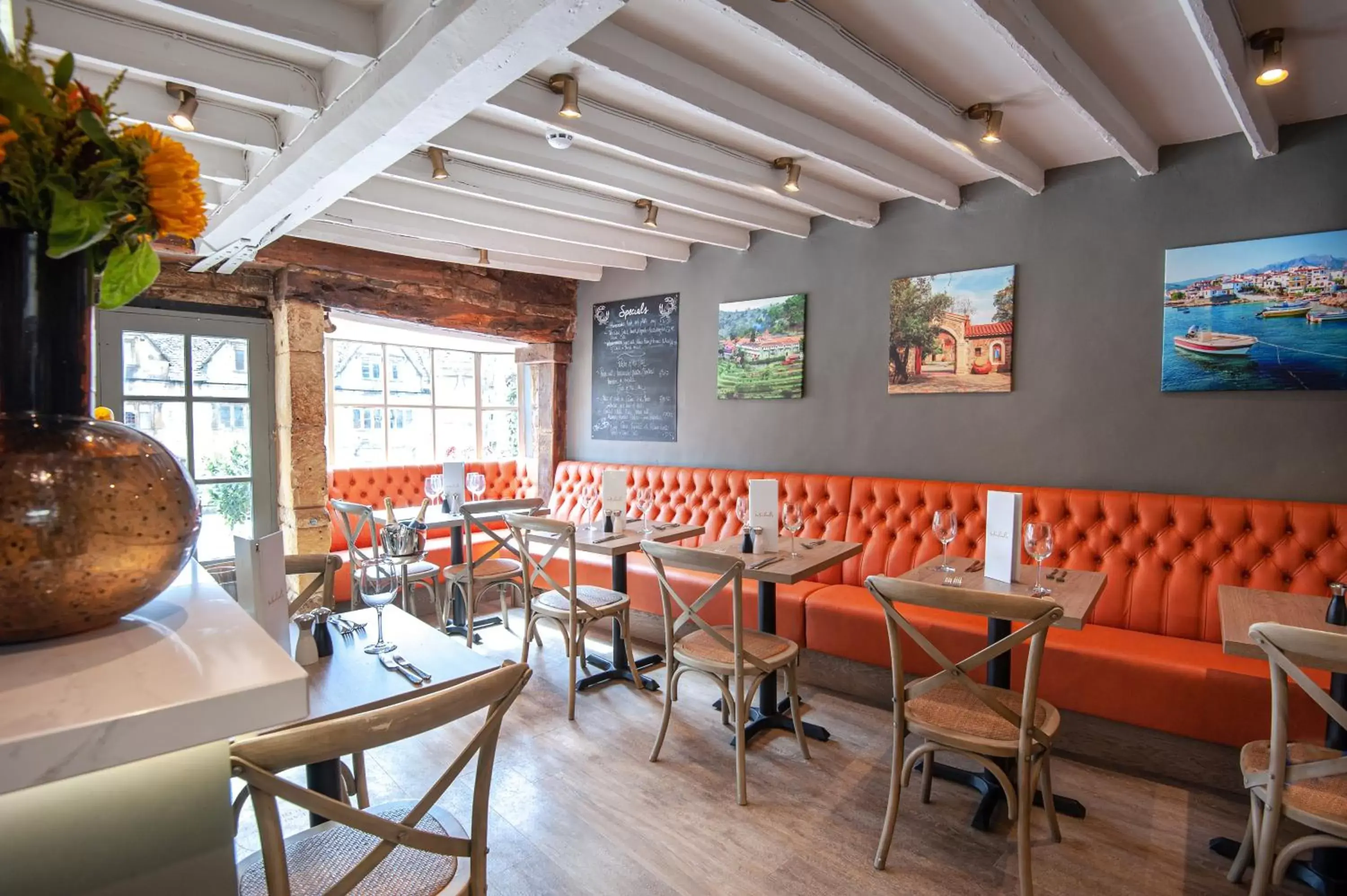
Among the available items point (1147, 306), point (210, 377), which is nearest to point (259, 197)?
point (210, 377)

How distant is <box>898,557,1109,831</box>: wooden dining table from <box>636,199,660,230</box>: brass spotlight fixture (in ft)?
8.36

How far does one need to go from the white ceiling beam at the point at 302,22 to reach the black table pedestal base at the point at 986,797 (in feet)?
10.4

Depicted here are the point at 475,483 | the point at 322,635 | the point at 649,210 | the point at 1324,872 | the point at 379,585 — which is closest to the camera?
the point at 322,635

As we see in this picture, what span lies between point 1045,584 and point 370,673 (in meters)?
2.39

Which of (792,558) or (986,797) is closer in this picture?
(986,797)

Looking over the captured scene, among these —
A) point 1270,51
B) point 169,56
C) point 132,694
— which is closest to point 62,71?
point 132,694

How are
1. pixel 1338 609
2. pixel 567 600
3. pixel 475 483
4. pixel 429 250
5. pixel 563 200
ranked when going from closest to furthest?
pixel 1338 609, pixel 567 600, pixel 563 200, pixel 429 250, pixel 475 483

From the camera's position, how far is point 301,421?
466 centimetres

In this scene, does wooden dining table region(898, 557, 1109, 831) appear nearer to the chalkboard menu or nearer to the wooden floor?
the wooden floor

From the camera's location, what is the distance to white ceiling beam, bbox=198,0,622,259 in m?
1.70

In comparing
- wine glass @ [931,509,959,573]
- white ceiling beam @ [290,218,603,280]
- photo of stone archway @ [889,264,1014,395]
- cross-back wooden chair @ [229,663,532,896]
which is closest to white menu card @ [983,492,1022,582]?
wine glass @ [931,509,959,573]

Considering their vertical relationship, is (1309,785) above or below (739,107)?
below

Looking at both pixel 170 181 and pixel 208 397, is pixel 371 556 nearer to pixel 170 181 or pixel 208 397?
pixel 208 397

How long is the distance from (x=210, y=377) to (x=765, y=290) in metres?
3.82
